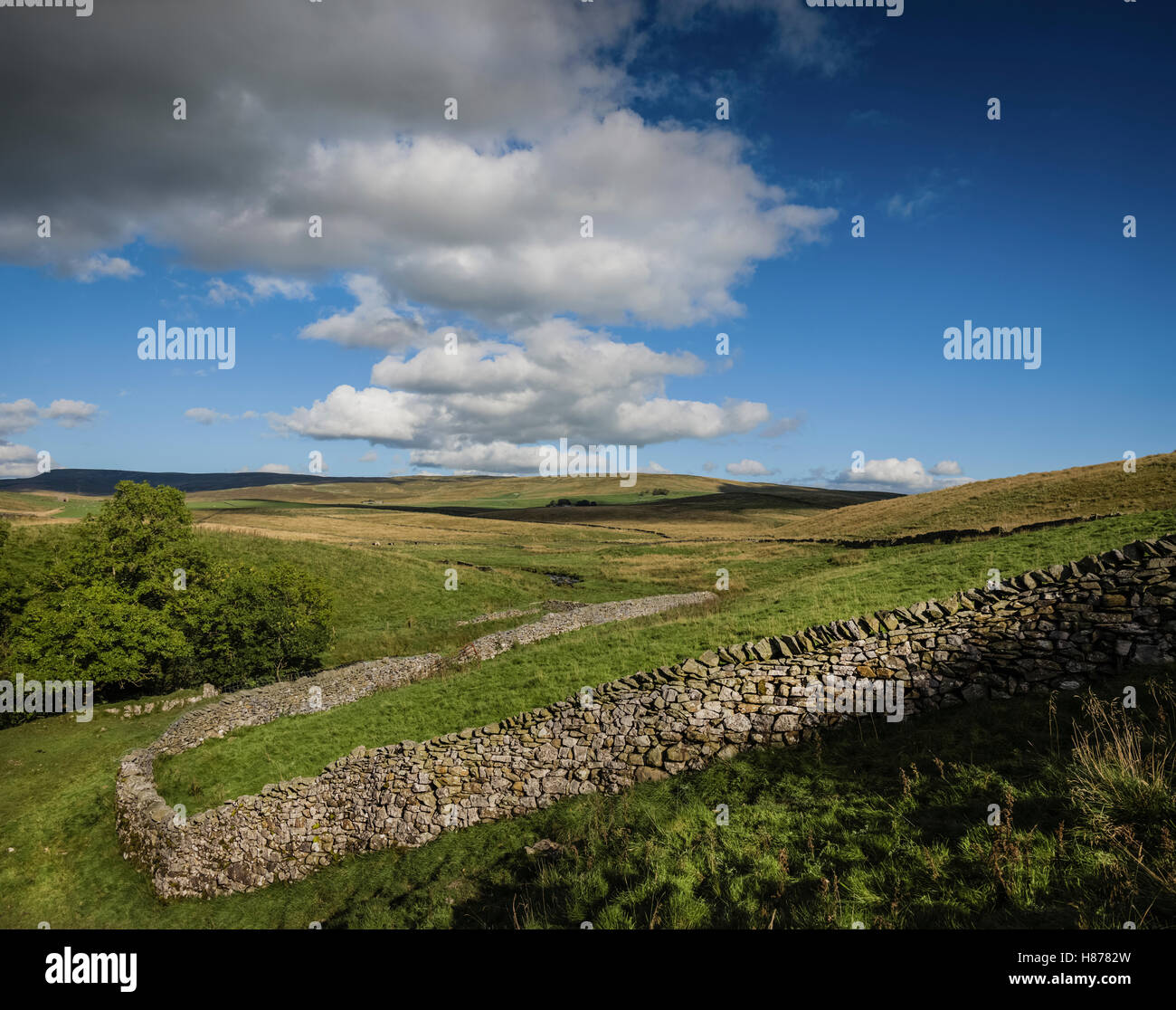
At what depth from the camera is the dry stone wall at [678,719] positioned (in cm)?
1138

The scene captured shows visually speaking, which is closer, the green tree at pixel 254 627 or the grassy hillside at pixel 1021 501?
the green tree at pixel 254 627

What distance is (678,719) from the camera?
44.1 ft

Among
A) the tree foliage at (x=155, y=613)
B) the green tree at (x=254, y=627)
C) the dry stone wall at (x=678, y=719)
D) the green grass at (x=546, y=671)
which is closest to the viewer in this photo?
the dry stone wall at (x=678, y=719)

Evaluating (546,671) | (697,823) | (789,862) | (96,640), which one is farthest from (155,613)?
(789,862)

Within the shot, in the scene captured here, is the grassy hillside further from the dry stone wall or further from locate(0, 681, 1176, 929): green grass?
locate(0, 681, 1176, 929): green grass

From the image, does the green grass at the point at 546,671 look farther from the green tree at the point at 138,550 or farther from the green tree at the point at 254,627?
the green tree at the point at 138,550

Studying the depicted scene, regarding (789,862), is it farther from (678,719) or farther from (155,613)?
(155,613)

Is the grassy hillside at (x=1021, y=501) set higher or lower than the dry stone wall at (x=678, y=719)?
higher

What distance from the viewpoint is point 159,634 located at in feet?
101

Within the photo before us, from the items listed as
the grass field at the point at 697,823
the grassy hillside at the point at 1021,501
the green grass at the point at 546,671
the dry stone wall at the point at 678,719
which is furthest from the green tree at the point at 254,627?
the grassy hillside at the point at 1021,501

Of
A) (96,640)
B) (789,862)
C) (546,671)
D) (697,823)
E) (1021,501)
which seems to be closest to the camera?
(789,862)

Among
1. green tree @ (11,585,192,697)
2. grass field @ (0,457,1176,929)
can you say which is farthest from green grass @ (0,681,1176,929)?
green tree @ (11,585,192,697)
